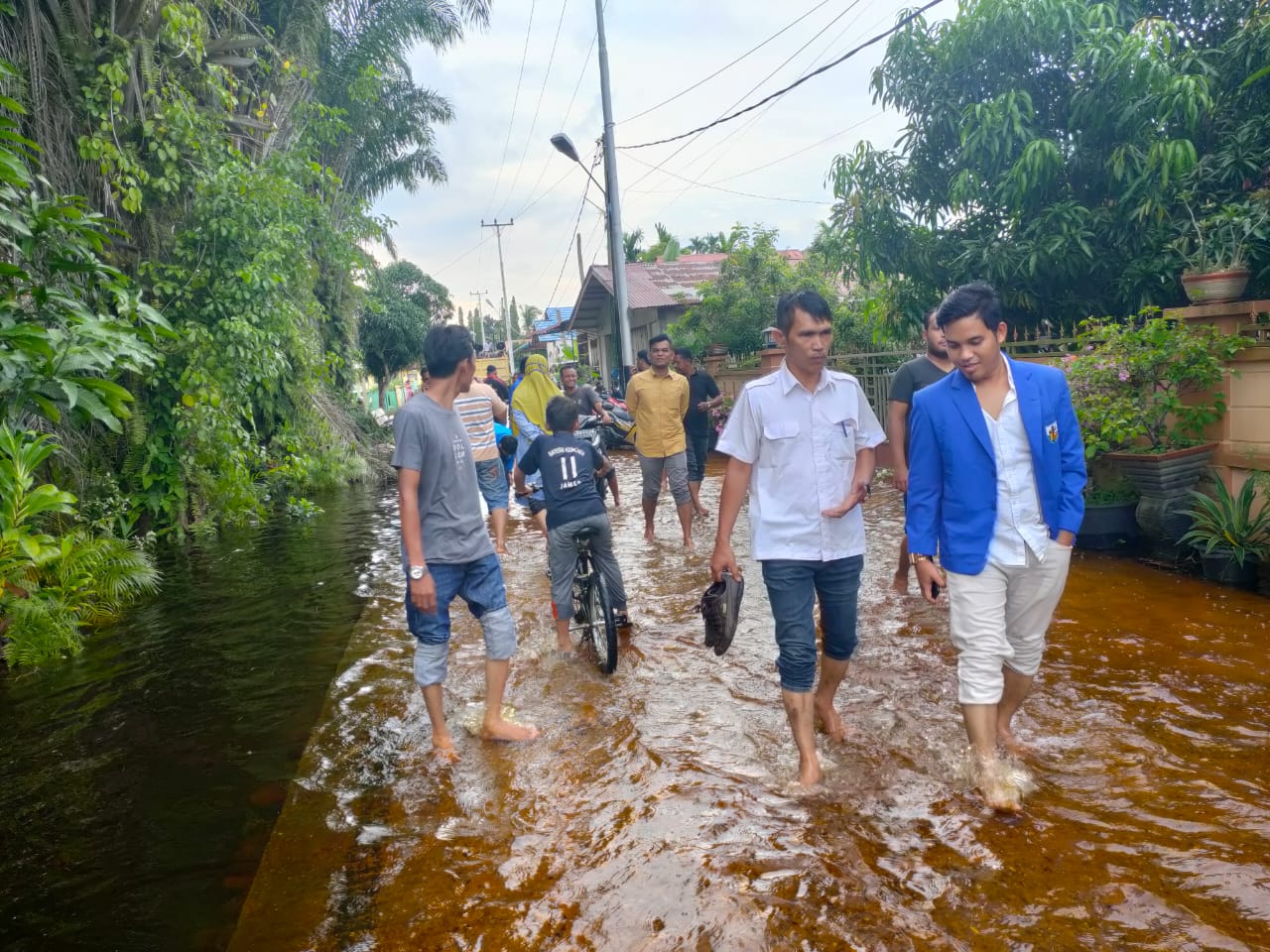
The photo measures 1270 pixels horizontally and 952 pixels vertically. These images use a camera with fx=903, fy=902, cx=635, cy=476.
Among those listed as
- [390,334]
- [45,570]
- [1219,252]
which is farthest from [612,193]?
[390,334]

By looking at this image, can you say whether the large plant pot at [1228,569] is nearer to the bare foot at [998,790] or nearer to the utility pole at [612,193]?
the bare foot at [998,790]

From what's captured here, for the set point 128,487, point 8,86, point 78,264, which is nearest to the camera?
point 78,264

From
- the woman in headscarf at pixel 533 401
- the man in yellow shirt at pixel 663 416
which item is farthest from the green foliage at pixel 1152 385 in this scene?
the woman in headscarf at pixel 533 401

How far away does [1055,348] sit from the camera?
9258mm

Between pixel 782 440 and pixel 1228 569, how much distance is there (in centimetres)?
421

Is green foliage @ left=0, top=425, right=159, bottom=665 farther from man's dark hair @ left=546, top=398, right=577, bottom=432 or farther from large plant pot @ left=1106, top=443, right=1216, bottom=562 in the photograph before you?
Result: large plant pot @ left=1106, top=443, right=1216, bottom=562

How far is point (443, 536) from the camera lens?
418 centimetres

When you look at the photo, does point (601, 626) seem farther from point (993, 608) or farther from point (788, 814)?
point (993, 608)

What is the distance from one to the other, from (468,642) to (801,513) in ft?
11.6

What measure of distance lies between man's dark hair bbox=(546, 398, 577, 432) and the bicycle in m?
0.67

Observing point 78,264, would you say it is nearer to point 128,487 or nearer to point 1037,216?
point 128,487

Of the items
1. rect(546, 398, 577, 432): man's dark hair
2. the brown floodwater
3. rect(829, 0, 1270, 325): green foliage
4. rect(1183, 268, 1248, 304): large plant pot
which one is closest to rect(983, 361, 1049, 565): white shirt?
the brown floodwater

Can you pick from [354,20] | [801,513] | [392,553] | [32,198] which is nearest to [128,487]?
[392,553]

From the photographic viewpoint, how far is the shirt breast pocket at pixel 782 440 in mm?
3576
